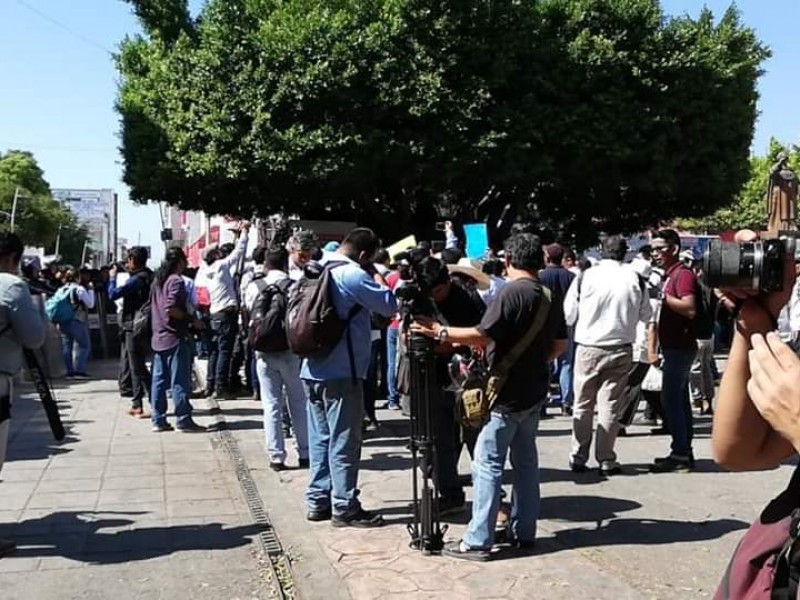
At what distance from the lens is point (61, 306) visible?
45.5ft

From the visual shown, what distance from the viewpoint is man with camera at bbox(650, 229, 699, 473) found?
282 inches

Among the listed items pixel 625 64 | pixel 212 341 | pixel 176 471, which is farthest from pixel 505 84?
A: pixel 176 471

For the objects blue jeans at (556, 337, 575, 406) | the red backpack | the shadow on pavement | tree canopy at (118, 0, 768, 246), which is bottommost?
the shadow on pavement

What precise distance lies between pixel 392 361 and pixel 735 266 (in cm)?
812

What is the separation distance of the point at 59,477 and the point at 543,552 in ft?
13.7

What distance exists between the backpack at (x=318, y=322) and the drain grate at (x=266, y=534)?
117cm

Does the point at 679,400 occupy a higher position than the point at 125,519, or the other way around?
the point at 679,400

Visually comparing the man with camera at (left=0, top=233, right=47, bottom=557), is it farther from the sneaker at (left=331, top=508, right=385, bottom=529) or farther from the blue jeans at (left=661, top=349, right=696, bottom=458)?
the blue jeans at (left=661, top=349, right=696, bottom=458)

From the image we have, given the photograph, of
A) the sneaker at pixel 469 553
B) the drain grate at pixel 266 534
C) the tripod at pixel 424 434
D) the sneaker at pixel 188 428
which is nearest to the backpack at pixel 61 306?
the sneaker at pixel 188 428

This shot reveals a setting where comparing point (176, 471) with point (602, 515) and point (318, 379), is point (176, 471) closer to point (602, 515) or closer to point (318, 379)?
point (318, 379)

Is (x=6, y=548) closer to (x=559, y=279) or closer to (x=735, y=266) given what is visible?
(x=735, y=266)

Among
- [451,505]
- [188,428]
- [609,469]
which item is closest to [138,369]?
[188,428]

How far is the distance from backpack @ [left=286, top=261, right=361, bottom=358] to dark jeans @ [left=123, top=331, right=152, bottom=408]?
473cm

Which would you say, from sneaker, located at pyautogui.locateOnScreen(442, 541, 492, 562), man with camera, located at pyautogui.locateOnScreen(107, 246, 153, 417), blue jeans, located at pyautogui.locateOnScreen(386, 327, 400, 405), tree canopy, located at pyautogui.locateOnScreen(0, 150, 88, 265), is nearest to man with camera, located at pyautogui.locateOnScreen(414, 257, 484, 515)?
sneaker, located at pyautogui.locateOnScreen(442, 541, 492, 562)
